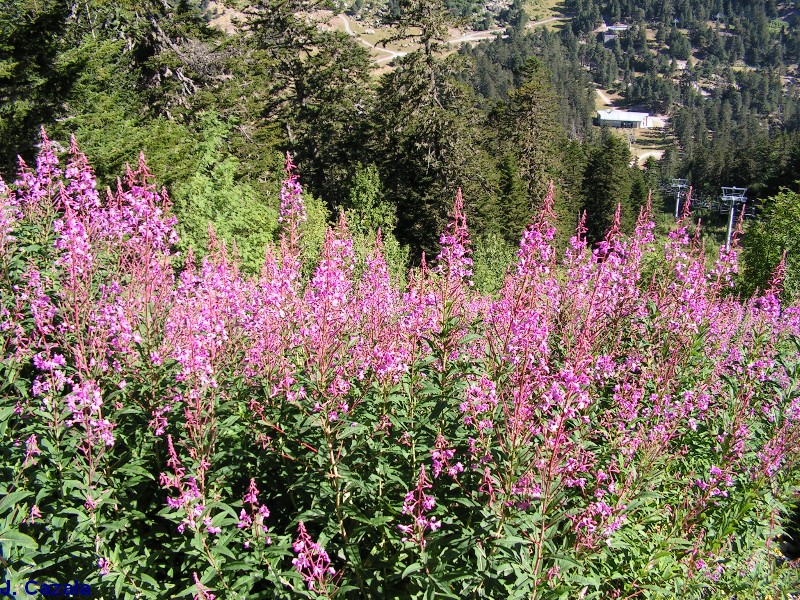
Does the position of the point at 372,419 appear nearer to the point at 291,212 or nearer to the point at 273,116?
the point at 291,212

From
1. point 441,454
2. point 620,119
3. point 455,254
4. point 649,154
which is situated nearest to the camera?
point 441,454

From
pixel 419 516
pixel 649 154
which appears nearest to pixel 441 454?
pixel 419 516

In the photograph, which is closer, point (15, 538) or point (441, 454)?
point (15, 538)

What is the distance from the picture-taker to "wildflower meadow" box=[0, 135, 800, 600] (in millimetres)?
3377

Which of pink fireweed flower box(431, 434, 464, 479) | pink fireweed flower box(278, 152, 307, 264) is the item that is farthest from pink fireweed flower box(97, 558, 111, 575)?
pink fireweed flower box(278, 152, 307, 264)

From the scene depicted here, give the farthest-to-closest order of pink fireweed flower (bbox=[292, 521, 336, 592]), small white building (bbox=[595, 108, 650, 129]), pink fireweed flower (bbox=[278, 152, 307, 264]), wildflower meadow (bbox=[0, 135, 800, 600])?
small white building (bbox=[595, 108, 650, 129]) → pink fireweed flower (bbox=[278, 152, 307, 264]) → wildflower meadow (bbox=[0, 135, 800, 600]) → pink fireweed flower (bbox=[292, 521, 336, 592])

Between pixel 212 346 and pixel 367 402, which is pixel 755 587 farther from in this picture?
pixel 212 346

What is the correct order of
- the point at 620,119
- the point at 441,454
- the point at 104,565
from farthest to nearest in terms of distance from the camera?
the point at 620,119 < the point at 441,454 < the point at 104,565

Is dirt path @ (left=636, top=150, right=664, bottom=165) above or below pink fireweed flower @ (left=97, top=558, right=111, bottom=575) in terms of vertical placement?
below

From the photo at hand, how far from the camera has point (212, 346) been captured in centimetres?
382

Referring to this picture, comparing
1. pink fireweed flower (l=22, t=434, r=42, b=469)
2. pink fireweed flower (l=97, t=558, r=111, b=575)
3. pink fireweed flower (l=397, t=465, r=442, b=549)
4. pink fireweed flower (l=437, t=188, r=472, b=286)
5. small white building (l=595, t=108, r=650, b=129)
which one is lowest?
small white building (l=595, t=108, r=650, b=129)

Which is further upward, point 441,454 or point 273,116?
point 273,116

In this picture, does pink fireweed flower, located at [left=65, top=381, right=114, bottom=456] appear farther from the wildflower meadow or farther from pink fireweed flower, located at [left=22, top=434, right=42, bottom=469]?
pink fireweed flower, located at [left=22, top=434, right=42, bottom=469]

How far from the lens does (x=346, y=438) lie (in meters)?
4.07
